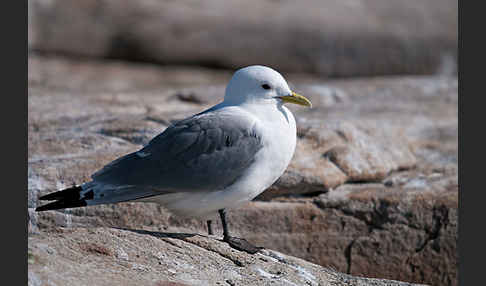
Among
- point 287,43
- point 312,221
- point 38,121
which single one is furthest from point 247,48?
point 312,221

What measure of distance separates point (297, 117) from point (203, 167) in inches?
99.2

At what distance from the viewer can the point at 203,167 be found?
4008 mm

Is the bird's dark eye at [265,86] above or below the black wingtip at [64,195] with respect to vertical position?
above

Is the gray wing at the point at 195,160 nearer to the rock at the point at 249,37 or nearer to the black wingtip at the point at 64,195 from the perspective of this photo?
the black wingtip at the point at 64,195

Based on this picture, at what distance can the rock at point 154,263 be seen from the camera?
3.30 m

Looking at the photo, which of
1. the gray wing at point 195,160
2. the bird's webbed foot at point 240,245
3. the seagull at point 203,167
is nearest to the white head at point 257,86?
the seagull at point 203,167

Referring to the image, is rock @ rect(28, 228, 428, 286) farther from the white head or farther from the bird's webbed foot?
the white head

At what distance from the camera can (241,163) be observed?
4008 millimetres

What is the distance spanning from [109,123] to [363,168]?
2.05 meters

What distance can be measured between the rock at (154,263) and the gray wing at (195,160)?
0.31 m

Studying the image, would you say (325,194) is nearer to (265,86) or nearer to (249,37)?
(265,86)

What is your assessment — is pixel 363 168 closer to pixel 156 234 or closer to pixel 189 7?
pixel 156 234

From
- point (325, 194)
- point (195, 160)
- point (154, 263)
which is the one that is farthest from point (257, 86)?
point (325, 194)

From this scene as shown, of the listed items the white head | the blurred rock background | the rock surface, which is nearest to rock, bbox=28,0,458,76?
the blurred rock background
